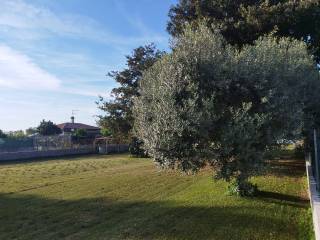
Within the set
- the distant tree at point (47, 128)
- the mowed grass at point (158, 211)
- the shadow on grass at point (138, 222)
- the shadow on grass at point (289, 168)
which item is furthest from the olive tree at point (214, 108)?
the distant tree at point (47, 128)

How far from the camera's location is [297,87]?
13.8 meters

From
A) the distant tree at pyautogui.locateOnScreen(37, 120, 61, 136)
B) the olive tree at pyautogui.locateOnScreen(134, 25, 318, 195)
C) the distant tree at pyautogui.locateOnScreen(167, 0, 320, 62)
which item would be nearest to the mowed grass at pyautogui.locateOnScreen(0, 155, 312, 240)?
the olive tree at pyautogui.locateOnScreen(134, 25, 318, 195)

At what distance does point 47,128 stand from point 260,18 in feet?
254

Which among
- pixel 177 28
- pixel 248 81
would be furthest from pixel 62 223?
pixel 177 28

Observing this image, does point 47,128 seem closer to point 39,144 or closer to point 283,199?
point 39,144

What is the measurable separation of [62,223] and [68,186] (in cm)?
798

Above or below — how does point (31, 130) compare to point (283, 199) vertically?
above

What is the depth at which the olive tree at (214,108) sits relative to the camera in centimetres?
1155

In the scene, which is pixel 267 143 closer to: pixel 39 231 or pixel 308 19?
pixel 39 231

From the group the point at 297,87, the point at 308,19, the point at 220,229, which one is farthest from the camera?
the point at 308,19

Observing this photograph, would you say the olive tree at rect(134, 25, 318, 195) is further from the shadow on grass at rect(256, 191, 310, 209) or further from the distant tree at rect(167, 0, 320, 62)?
the distant tree at rect(167, 0, 320, 62)

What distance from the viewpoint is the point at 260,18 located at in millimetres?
22938

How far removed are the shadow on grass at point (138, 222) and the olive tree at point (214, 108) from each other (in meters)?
1.21

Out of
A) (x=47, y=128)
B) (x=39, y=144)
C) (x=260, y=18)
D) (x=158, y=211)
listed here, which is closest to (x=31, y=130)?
(x=47, y=128)
